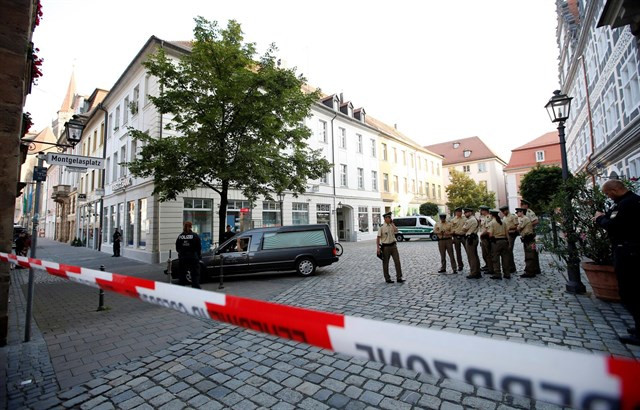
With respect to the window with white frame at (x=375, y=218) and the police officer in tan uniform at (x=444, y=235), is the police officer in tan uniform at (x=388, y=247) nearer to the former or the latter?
the police officer in tan uniform at (x=444, y=235)

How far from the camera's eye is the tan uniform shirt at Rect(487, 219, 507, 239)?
8.36 meters

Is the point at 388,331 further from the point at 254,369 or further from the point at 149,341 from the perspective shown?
the point at 149,341

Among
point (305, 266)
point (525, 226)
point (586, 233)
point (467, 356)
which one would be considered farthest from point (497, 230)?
point (467, 356)

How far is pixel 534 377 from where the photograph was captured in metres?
0.94

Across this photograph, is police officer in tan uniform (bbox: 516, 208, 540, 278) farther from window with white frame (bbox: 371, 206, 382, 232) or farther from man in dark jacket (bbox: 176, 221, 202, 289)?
window with white frame (bbox: 371, 206, 382, 232)

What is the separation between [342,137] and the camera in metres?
29.7

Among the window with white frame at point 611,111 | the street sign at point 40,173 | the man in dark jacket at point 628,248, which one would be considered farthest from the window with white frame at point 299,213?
the man in dark jacket at point 628,248

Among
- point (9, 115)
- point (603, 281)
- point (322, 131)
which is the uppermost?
point (322, 131)

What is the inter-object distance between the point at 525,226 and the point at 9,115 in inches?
449

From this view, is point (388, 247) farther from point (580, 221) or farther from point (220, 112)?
point (220, 112)

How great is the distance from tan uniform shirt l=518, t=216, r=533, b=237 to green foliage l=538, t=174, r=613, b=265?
1.98 metres

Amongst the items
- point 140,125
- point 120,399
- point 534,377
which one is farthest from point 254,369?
point 140,125

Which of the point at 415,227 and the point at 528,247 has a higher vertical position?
the point at 415,227

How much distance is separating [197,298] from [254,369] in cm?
223
